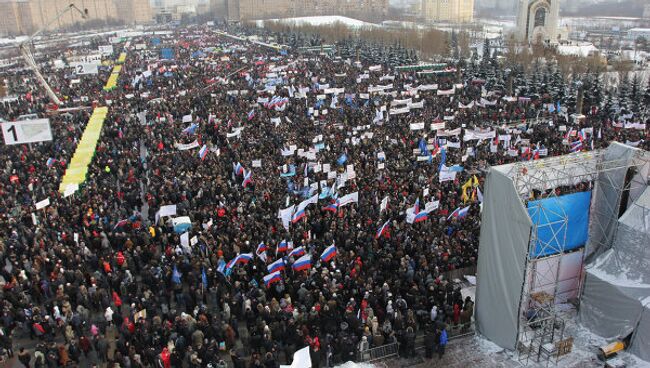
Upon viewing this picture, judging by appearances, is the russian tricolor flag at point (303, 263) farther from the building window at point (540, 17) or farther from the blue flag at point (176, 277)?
the building window at point (540, 17)

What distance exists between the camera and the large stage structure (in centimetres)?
1009

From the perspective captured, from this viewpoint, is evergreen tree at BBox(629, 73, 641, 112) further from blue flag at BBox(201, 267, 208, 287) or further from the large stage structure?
blue flag at BBox(201, 267, 208, 287)

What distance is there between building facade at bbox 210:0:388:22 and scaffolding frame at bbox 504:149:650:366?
135 metres

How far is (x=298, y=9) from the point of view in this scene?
156m

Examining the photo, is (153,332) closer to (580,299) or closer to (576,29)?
(580,299)

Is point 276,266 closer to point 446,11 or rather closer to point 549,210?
point 549,210

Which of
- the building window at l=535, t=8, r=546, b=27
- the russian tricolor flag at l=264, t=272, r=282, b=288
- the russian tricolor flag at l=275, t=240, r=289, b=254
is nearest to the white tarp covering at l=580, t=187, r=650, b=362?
the russian tricolor flag at l=264, t=272, r=282, b=288

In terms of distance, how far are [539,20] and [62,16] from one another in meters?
125

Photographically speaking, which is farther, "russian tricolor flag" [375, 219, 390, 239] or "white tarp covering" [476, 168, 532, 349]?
"russian tricolor flag" [375, 219, 390, 239]

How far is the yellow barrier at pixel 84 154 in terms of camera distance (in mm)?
17223

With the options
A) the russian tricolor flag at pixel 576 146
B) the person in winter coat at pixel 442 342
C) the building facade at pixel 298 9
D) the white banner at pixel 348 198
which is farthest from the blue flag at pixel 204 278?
the building facade at pixel 298 9

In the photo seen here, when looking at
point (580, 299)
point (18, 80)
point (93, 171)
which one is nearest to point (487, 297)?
point (580, 299)

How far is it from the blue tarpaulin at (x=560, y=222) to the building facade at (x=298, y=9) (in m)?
135

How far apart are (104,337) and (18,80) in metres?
43.3
